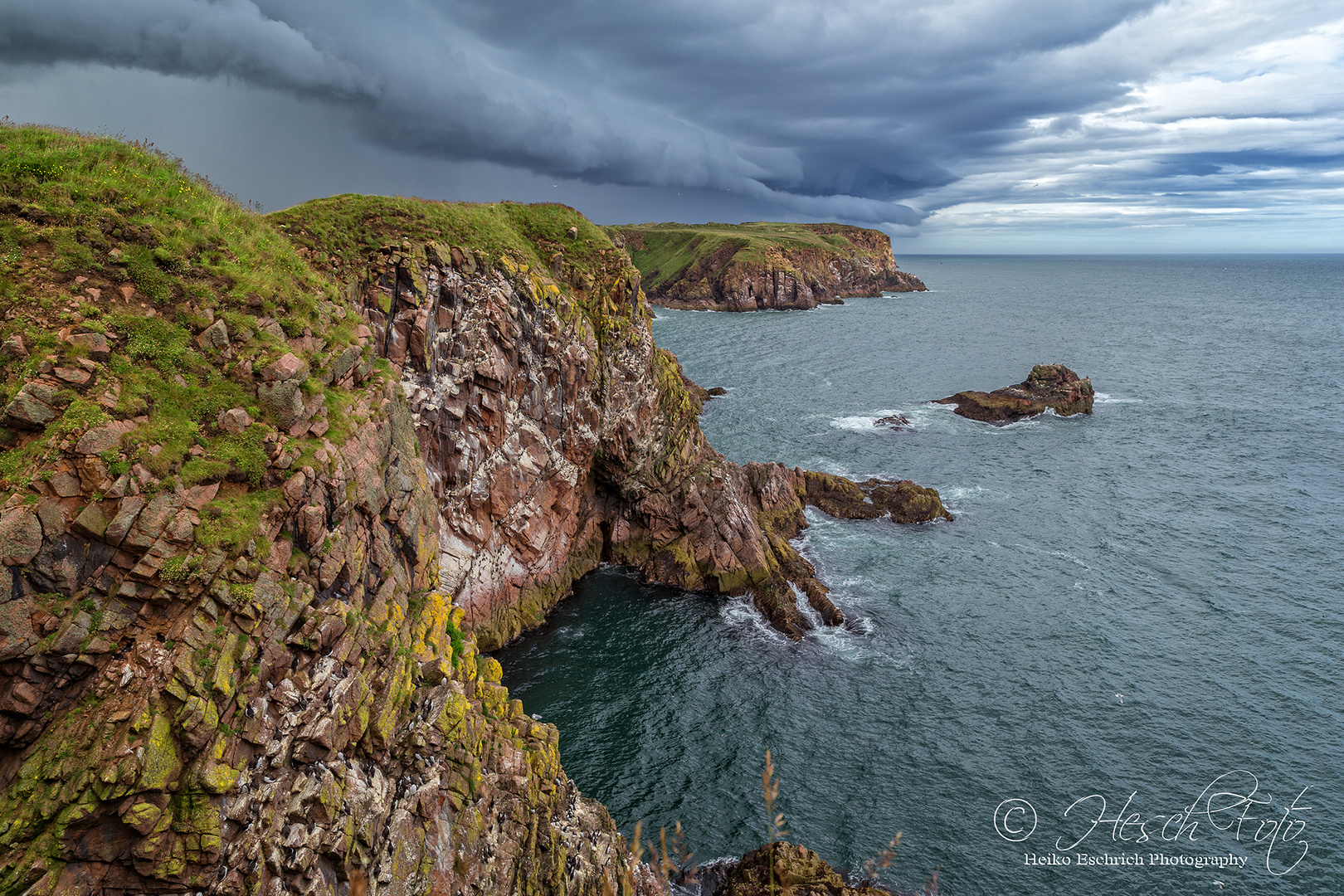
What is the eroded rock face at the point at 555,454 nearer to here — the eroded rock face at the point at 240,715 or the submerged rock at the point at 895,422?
the eroded rock face at the point at 240,715

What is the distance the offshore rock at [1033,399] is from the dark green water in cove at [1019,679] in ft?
32.8

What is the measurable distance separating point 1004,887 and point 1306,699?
2381cm

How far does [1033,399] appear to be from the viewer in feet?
291

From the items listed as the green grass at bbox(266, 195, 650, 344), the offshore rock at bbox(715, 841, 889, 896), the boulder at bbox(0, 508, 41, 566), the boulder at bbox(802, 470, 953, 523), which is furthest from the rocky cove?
the boulder at bbox(802, 470, 953, 523)

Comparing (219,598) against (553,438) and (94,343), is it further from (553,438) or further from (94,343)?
(553,438)

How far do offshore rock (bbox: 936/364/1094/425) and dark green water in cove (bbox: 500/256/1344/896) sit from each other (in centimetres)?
999

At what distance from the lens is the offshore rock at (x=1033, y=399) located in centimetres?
8538

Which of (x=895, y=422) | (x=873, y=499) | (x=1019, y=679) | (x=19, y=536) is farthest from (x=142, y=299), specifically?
(x=895, y=422)

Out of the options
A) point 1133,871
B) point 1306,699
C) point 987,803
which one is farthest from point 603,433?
point 1306,699

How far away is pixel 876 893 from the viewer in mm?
24359

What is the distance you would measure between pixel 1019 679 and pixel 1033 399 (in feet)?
201

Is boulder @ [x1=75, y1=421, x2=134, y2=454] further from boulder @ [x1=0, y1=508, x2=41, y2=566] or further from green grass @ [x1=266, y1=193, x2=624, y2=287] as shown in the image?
green grass @ [x1=266, y1=193, x2=624, y2=287]

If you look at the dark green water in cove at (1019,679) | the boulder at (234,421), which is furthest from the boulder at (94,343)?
the dark green water in cove at (1019,679)

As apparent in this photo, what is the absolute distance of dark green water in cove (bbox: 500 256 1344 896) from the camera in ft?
93.0
